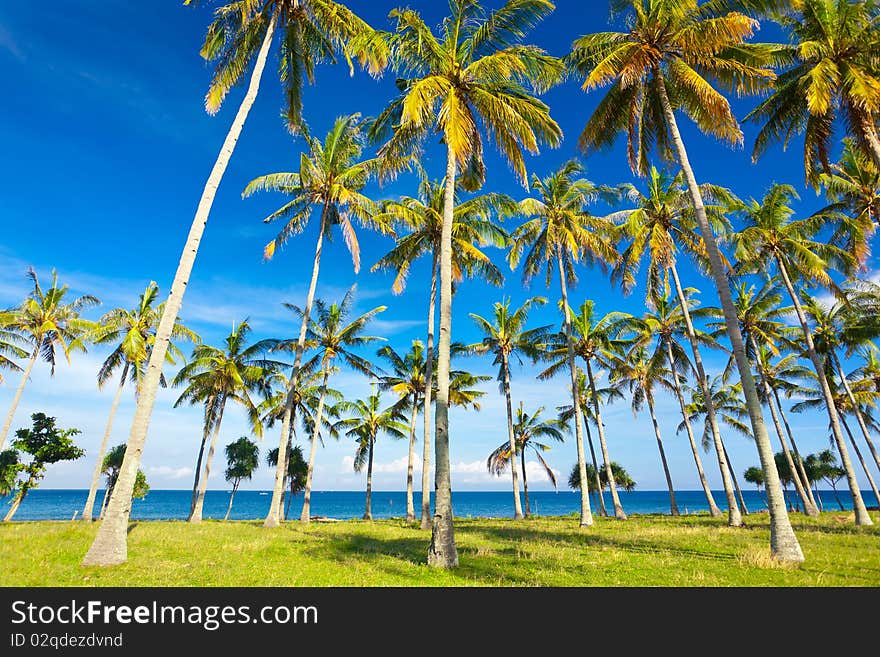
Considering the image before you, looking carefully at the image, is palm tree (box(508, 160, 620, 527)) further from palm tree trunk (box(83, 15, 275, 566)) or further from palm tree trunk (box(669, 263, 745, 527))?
palm tree trunk (box(83, 15, 275, 566))

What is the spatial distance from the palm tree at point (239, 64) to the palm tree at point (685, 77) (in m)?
7.35

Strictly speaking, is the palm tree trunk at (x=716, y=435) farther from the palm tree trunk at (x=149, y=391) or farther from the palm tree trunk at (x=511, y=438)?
the palm tree trunk at (x=149, y=391)

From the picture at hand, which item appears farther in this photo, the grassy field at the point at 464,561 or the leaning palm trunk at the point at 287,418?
the leaning palm trunk at the point at 287,418

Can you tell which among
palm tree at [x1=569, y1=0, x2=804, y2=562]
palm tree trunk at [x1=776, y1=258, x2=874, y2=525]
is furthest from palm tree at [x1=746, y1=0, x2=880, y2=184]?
palm tree trunk at [x1=776, y1=258, x2=874, y2=525]

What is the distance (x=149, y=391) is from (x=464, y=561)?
8.26m

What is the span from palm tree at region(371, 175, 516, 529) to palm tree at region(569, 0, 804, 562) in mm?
5529

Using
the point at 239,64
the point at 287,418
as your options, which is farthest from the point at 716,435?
the point at 239,64

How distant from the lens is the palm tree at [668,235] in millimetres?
19109

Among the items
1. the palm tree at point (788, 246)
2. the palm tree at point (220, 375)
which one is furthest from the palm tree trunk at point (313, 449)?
the palm tree at point (788, 246)

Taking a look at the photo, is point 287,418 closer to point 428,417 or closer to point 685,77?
point 428,417
